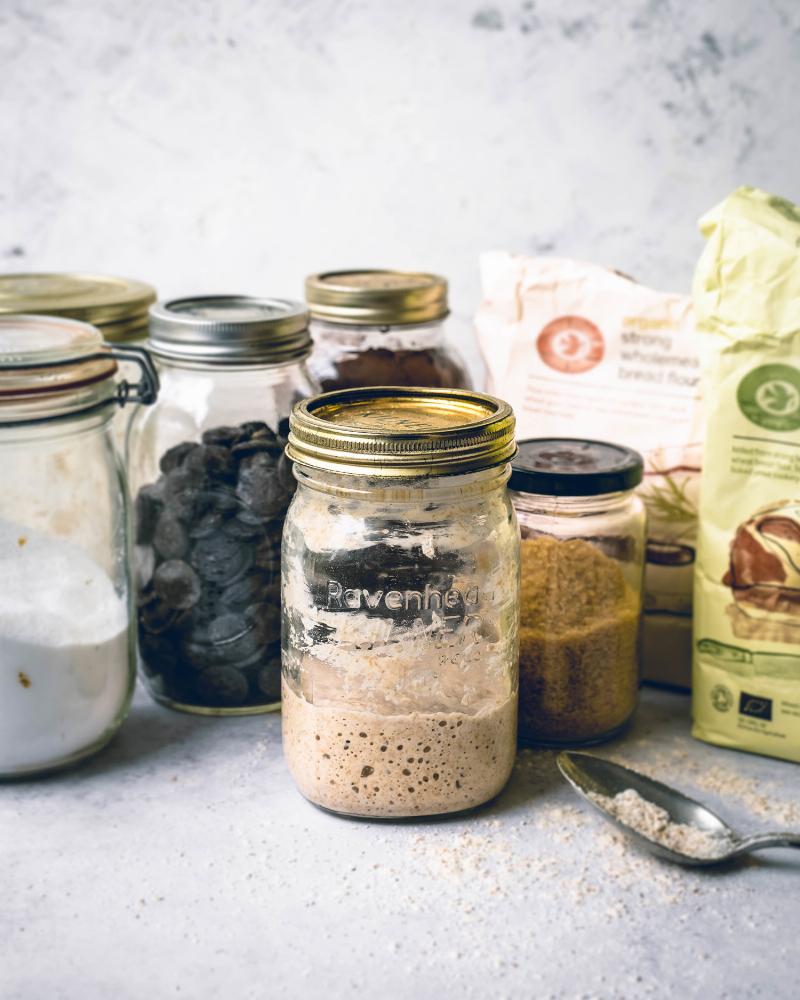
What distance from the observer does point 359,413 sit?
979 mm

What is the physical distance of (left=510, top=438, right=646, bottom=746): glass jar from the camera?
1042mm

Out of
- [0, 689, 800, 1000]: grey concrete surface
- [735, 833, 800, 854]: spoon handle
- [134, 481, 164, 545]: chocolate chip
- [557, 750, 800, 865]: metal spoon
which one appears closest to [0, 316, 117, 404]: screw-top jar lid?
[134, 481, 164, 545]: chocolate chip

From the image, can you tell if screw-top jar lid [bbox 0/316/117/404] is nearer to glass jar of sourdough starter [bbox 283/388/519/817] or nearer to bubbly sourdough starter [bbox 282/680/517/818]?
glass jar of sourdough starter [bbox 283/388/519/817]

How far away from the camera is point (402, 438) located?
87cm

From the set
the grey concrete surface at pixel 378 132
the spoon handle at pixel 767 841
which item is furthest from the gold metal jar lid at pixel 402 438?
the grey concrete surface at pixel 378 132

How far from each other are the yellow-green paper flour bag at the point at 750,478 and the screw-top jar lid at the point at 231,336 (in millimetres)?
343

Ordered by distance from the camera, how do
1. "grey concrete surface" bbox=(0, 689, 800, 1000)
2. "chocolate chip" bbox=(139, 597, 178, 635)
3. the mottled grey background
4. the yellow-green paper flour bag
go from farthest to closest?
the mottled grey background → "chocolate chip" bbox=(139, 597, 178, 635) → the yellow-green paper flour bag → "grey concrete surface" bbox=(0, 689, 800, 1000)

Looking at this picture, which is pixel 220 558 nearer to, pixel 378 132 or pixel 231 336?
pixel 231 336

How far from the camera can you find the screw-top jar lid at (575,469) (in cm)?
102

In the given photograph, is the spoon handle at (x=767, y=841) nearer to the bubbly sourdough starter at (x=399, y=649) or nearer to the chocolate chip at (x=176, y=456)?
the bubbly sourdough starter at (x=399, y=649)

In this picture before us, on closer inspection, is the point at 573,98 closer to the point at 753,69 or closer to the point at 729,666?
the point at 753,69

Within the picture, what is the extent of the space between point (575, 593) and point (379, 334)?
0.34 metres

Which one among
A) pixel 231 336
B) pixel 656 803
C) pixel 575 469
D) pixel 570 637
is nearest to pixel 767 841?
pixel 656 803

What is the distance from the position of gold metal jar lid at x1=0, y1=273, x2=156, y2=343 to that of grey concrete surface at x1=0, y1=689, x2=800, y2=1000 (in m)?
0.41
